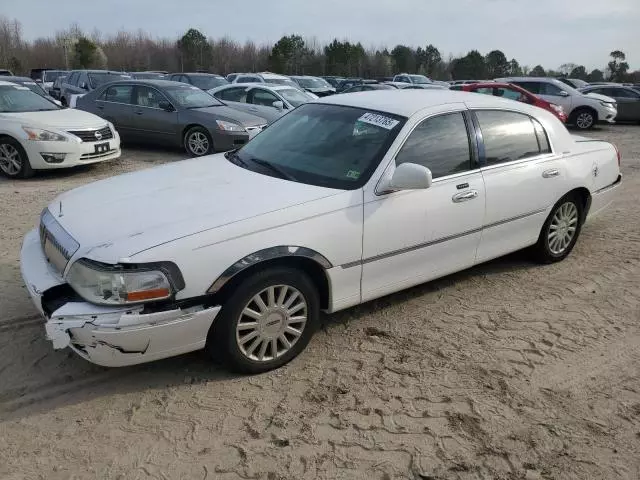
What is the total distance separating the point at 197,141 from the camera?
10.6m

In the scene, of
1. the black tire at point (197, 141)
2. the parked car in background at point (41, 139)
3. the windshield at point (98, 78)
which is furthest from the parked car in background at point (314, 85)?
the parked car in background at point (41, 139)

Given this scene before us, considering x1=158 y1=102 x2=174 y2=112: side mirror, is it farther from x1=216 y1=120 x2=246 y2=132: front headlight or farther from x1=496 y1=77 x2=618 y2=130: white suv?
x1=496 y1=77 x2=618 y2=130: white suv

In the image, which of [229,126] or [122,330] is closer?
[122,330]

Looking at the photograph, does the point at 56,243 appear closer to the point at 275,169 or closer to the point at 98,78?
the point at 275,169

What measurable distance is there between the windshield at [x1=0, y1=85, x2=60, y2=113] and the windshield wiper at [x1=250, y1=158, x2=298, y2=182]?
648 centimetres

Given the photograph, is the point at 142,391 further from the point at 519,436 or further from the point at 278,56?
the point at 278,56

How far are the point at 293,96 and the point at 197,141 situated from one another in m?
4.27

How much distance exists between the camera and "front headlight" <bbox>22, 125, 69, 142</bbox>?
8.20m

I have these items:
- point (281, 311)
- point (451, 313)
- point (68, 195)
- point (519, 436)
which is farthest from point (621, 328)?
point (68, 195)

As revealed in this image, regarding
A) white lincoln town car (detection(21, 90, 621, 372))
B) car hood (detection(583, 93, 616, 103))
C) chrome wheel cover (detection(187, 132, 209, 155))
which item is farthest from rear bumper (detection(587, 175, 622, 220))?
car hood (detection(583, 93, 616, 103))

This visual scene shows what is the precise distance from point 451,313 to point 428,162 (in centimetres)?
Answer: 119

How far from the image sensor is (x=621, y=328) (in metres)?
4.11

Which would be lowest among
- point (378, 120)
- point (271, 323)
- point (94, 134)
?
point (271, 323)

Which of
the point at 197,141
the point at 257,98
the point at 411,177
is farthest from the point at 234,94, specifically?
the point at 411,177
